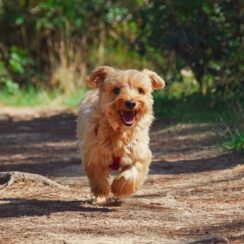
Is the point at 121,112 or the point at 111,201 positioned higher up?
the point at 121,112

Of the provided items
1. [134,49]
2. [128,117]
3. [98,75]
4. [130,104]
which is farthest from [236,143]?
[134,49]

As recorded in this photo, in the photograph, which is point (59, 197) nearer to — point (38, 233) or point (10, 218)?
point (10, 218)

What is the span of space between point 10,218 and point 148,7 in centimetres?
806

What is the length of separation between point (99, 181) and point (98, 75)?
934 millimetres

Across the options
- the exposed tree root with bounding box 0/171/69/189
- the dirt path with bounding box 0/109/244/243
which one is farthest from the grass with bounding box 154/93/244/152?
the exposed tree root with bounding box 0/171/69/189

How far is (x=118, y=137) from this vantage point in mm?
7586

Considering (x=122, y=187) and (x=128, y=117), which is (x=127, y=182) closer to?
(x=122, y=187)

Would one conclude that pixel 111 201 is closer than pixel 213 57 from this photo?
Yes

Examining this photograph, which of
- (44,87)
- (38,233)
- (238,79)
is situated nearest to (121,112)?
(38,233)

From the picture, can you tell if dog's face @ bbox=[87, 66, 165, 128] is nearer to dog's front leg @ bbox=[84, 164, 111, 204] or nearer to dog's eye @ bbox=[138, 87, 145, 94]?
dog's eye @ bbox=[138, 87, 145, 94]

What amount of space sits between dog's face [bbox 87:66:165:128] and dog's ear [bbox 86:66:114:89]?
0.10 metres

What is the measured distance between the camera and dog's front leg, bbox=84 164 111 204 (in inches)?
297

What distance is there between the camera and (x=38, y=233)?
6.41 m

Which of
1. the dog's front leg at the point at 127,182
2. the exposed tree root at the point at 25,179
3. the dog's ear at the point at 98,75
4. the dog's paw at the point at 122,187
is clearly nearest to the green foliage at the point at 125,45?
the exposed tree root at the point at 25,179
